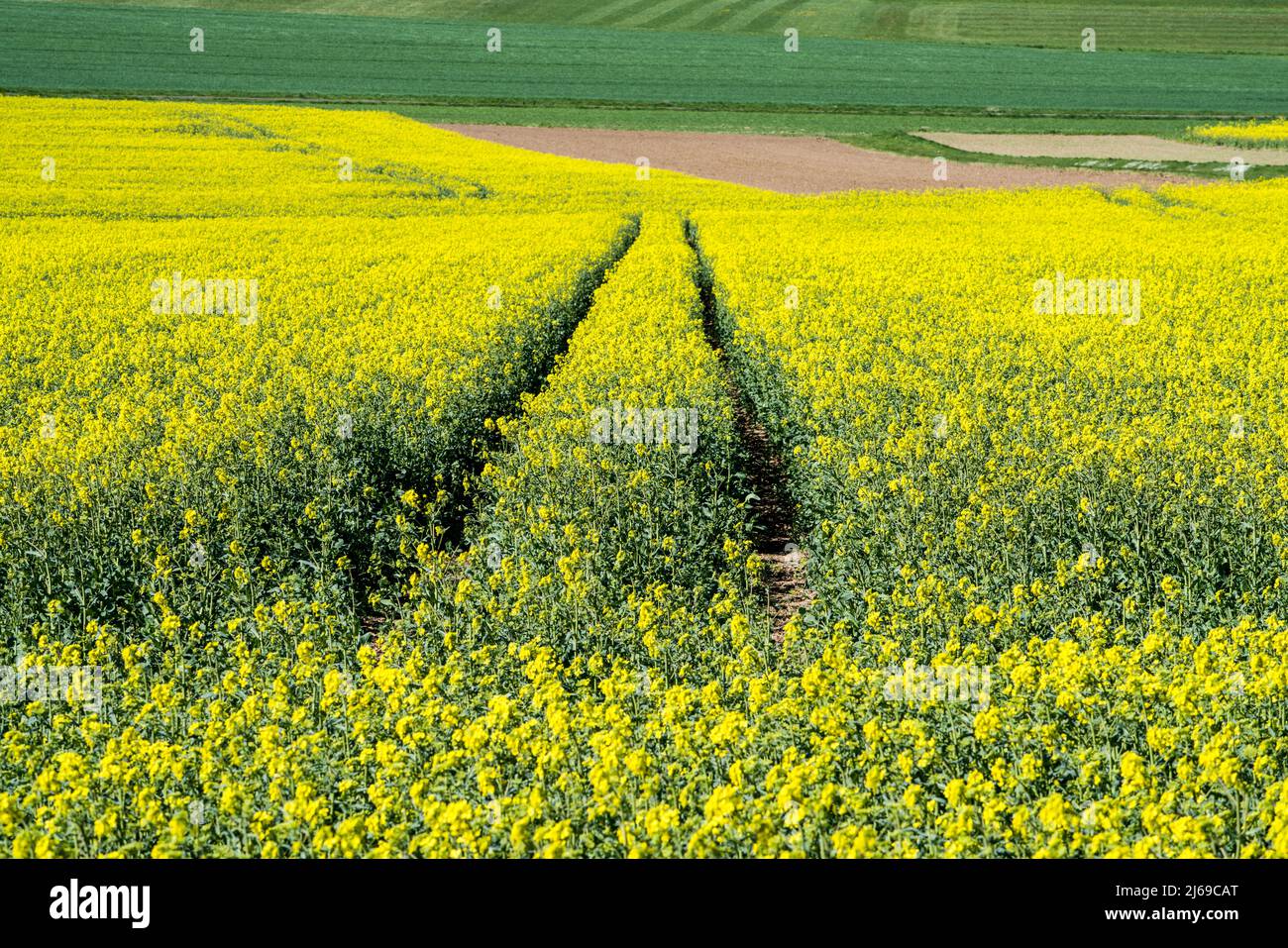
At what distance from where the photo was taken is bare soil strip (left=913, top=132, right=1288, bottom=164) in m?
56.2

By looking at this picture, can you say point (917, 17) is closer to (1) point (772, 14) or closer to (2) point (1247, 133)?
(1) point (772, 14)

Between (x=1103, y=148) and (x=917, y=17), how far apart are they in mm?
49445

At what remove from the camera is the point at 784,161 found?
56875 mm

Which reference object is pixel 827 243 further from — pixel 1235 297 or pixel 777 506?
pixel 777 506

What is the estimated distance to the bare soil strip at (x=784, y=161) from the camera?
4984cm

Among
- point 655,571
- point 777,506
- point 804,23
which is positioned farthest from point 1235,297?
point 804,23

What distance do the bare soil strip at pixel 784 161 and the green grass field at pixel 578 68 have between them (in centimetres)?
1140

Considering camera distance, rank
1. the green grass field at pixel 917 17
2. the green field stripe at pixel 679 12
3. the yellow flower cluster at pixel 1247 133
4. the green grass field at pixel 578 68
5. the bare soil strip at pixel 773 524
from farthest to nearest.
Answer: the green field stripe at pixel 679 12 < the green grass field at pixel 917 17 < the green grass field at pixel 578 68 < the yellow flower cluster at pixel 1247 133 < the bare soil strip at pixel 773 524

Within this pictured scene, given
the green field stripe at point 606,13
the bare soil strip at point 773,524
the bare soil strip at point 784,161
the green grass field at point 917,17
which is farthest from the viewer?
the green field stripe at point 606,13

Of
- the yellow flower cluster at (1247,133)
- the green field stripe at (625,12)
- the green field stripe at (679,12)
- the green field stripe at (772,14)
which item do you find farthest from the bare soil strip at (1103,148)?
the green field stripe at (625,12)

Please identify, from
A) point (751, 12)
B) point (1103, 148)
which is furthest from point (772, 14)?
point (1103, 148)

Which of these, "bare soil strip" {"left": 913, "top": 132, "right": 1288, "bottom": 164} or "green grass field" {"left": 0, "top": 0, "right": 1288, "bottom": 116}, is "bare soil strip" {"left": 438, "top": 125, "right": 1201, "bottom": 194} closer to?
"bare soil strip" {"left": 913, "top": 132, "right": 1288, "bottom": 164}

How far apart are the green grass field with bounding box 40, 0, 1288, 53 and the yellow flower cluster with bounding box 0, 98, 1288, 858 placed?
83145 millimetres

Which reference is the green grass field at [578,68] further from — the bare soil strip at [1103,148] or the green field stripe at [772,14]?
the bare soil strip at [1103,148]
